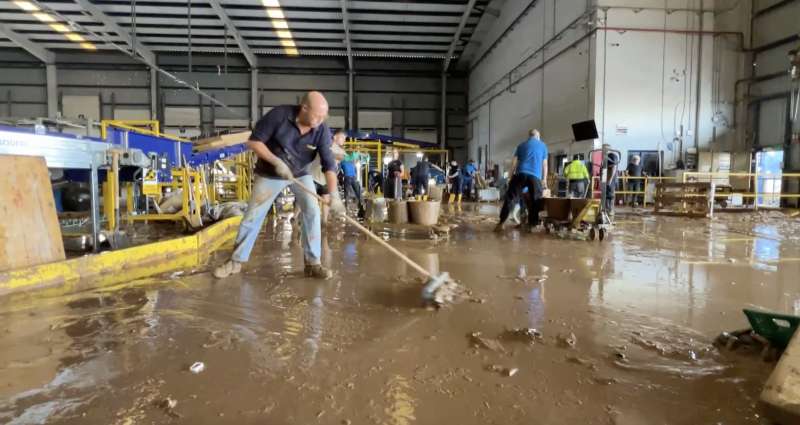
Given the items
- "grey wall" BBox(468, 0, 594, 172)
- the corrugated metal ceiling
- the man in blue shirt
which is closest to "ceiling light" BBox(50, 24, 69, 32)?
the corrugated metal ceiling

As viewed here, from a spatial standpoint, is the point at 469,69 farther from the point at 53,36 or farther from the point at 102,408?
the point at 102,408

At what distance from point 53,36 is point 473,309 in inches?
1120

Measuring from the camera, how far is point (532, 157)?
6762 mm

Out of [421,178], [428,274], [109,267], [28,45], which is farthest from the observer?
[28,45]

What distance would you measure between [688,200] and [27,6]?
82.7ft

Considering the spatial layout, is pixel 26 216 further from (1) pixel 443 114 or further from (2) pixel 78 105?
(2) pixel 78 105

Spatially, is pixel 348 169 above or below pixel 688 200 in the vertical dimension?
above

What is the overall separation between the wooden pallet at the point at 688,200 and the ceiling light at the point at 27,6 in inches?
943

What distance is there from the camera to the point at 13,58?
24.8 m

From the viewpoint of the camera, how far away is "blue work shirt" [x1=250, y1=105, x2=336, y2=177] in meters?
3.69

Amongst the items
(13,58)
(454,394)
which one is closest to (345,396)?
(454,394)

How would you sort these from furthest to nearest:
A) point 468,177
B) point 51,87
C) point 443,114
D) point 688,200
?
1. point 443,114
2. point 51,87
3. point 468,177
4. point 688,200

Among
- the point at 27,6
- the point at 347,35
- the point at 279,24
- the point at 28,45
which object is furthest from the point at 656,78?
the point at 28,45

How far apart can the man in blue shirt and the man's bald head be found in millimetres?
3989
